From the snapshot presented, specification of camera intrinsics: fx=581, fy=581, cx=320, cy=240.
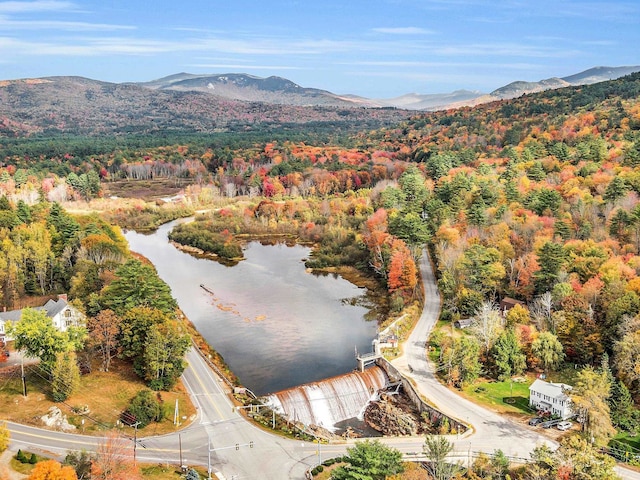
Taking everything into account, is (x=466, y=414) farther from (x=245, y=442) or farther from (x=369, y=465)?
(x=245, y=442)

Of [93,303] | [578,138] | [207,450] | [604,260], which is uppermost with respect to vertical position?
[578,138]

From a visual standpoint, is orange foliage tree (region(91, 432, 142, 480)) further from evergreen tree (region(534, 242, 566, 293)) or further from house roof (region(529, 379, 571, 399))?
evergreen tree (region(534, 242, 566, 293))

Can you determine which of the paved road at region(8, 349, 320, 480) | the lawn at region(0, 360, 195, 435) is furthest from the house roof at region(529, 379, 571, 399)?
the lawn at region(0, 360, 195, 435)

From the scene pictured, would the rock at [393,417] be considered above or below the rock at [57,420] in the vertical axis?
below

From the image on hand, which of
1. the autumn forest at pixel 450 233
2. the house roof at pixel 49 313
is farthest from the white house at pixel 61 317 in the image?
the autumn forest at pixel 450 233

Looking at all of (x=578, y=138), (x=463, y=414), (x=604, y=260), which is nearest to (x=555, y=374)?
(x=463, y=414)

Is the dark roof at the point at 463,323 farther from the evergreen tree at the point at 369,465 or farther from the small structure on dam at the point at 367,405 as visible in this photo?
the evergreen tree at the point at 369,465

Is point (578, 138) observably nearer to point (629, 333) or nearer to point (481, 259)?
point (481, 259)
